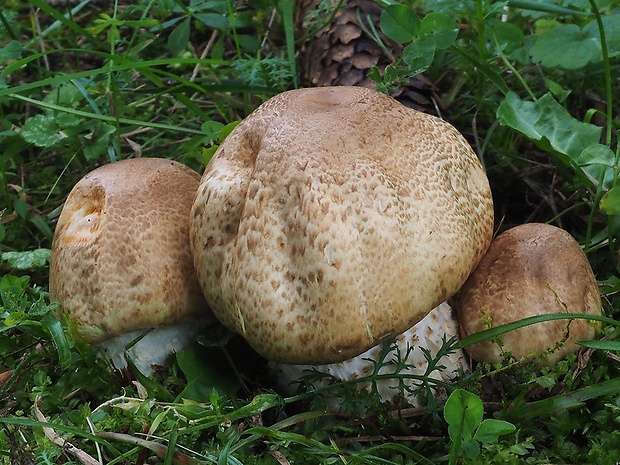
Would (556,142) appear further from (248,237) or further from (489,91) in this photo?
(248,237)

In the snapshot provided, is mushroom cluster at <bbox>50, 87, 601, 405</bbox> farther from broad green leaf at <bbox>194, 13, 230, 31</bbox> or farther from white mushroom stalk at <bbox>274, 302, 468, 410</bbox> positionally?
broad green leaf at <bbox>194, 13, 230, 31</bbox>

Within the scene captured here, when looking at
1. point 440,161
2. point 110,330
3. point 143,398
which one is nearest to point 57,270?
point 110,330

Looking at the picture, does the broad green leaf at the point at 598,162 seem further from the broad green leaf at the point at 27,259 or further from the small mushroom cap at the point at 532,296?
the broad green leaf at the point at 27,259

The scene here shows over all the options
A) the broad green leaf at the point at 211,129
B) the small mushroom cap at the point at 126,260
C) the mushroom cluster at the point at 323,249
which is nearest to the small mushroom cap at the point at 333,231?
the mushroom cluster at the point at 323,249

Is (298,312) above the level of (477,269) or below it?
above

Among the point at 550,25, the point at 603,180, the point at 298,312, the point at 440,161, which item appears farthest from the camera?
the point at 550,25

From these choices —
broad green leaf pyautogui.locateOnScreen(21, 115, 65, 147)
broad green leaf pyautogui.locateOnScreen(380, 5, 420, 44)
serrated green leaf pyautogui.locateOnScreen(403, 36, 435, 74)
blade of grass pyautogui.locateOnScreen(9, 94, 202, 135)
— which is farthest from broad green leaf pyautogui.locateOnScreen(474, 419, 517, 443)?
broad green leaf pyautogui.locateOnScreen(21, 115, 65, 147)
